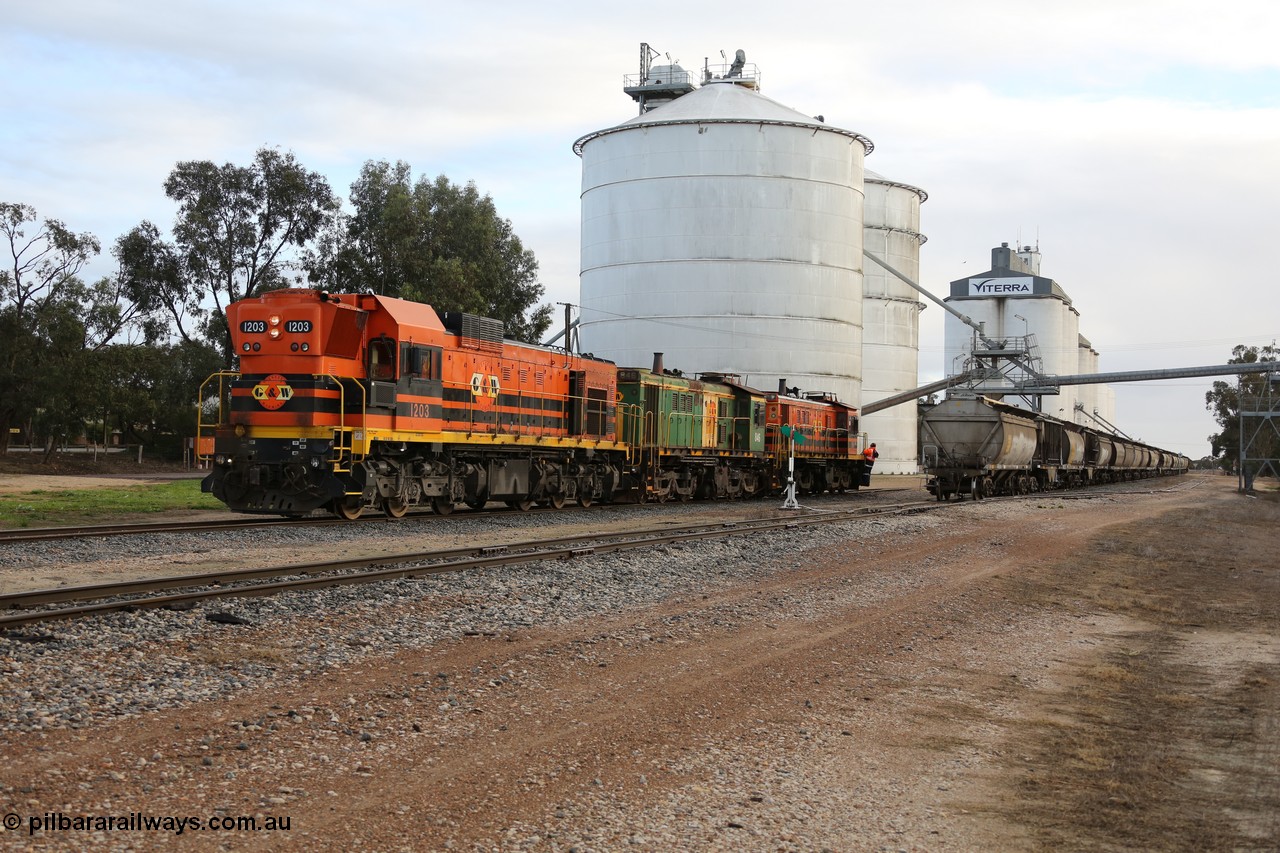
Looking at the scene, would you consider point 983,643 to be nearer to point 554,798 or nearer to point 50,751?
point 554,798

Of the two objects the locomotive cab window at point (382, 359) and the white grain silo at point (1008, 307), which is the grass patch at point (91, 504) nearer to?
the locomotive cab window at point (382, 359)

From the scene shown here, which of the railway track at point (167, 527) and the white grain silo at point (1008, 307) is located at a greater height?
the white grain silo at point (1008, 307)

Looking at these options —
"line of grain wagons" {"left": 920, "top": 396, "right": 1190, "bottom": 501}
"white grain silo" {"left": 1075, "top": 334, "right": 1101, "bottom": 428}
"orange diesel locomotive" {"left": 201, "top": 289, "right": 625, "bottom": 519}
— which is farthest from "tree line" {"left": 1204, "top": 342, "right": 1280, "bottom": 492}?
"orange diesel locomotive" {"left": 201, "top": 289, "right": 625, "bottom": 519}

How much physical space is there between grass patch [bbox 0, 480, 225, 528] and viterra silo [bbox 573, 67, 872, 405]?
26.9m

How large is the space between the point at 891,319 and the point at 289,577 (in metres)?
67.0

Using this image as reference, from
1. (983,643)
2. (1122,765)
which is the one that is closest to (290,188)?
(983,643)

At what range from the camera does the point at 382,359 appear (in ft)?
A: 69.5

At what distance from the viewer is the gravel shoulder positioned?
5625 mm

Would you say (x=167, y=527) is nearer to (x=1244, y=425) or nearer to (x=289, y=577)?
(x=289, y=577)

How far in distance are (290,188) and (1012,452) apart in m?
40.7

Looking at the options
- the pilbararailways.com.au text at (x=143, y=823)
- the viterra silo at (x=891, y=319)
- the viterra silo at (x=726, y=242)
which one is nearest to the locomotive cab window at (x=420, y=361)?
the pilbararailways.com.au text at (x=143, y=823)

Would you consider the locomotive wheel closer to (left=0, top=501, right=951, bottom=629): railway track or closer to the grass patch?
(left=0, top=501, right=951, bottom=629): railway track

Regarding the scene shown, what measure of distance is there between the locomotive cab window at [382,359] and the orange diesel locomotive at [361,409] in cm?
2

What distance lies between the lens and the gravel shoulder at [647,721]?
221 inches
